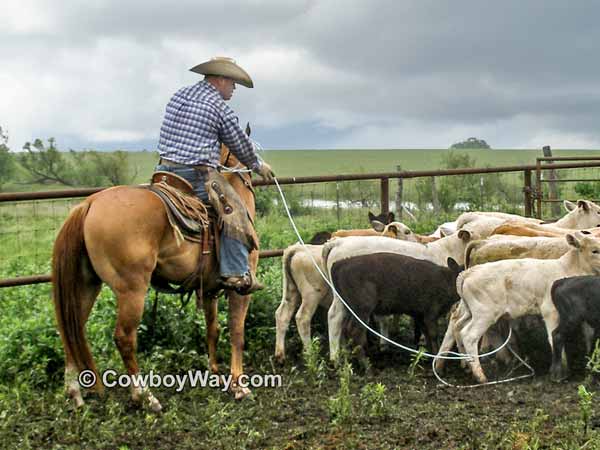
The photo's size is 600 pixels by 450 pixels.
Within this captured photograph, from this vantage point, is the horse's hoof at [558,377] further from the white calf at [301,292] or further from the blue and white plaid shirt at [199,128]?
the blue and white plaid shirt at [199,128]

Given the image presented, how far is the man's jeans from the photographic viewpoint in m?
7.42

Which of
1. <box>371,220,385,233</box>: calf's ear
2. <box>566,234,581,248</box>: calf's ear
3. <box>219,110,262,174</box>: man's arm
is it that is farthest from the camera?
<box>371,220,385,233</box>: calf's ear

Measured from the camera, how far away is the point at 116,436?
626 cm

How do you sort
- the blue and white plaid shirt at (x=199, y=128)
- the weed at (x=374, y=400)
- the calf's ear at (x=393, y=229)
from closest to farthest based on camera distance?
the weed at (x=374, y=400)
the blue and white plaid shirt at (x=199, y=128)
the calf's ear at (x=393, y=229)

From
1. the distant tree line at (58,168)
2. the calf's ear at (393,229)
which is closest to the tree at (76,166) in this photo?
the distant tree line at (58,168)

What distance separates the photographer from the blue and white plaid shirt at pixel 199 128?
7391mm

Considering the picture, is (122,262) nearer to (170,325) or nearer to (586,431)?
(170,325)

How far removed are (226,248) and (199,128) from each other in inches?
39.6

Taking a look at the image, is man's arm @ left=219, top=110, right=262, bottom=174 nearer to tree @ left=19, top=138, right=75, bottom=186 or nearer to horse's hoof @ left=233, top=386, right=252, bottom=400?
horse's hoof @ left=233, top=386, right=252, bottom=400

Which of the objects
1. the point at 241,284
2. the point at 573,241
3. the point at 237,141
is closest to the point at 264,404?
the point at 241,284

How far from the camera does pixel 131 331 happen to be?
6805mm

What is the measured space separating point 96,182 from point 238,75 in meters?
45.7

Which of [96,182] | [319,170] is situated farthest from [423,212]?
[319,170]

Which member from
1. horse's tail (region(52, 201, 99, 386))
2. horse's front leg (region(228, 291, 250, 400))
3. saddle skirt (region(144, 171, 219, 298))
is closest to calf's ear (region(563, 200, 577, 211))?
horse's front leg (region(228, 291, 250, 400))
